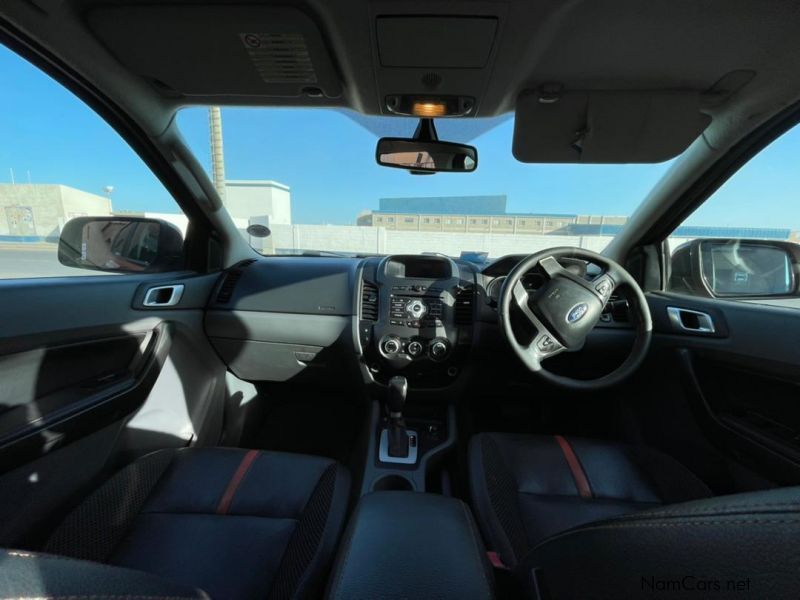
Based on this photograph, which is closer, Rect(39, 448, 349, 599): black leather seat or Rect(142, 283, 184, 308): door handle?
Rect(39, 448, 349, 599): black leather seat

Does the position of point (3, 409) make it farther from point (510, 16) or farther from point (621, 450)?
point (621, 450)

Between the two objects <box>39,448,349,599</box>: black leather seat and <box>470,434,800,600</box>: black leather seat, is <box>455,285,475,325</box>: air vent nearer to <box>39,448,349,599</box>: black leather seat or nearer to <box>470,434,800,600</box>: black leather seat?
<box>39,448,349,599</box>: black leather seat

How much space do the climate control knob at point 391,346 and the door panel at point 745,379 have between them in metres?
1.49

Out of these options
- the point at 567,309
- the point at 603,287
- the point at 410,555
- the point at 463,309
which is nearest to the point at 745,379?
the point at 603,287

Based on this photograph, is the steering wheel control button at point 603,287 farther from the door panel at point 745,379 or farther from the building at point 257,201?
the building at point 257,201

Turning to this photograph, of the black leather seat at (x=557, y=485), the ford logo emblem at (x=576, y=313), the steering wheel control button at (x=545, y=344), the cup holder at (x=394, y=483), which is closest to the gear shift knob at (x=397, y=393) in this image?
the cup holder at (x=394, y=483)

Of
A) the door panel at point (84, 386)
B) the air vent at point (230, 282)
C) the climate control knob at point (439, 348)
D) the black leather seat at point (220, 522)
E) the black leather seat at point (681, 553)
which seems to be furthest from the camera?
the air vent at point (230, 282)

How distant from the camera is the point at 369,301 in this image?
92.3 inches

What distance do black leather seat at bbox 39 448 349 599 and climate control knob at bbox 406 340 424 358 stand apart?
83cm

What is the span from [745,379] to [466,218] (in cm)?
185

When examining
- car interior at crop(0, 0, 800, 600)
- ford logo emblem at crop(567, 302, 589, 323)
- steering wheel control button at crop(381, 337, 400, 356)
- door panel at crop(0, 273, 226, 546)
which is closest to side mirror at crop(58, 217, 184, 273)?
car interior at crop(0, 0, 800, 600)

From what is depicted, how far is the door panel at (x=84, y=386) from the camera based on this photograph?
1.33 meters

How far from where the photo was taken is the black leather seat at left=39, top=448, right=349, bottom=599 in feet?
3.80

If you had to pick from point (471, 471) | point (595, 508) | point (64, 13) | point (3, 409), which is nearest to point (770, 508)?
point (595, 508)
